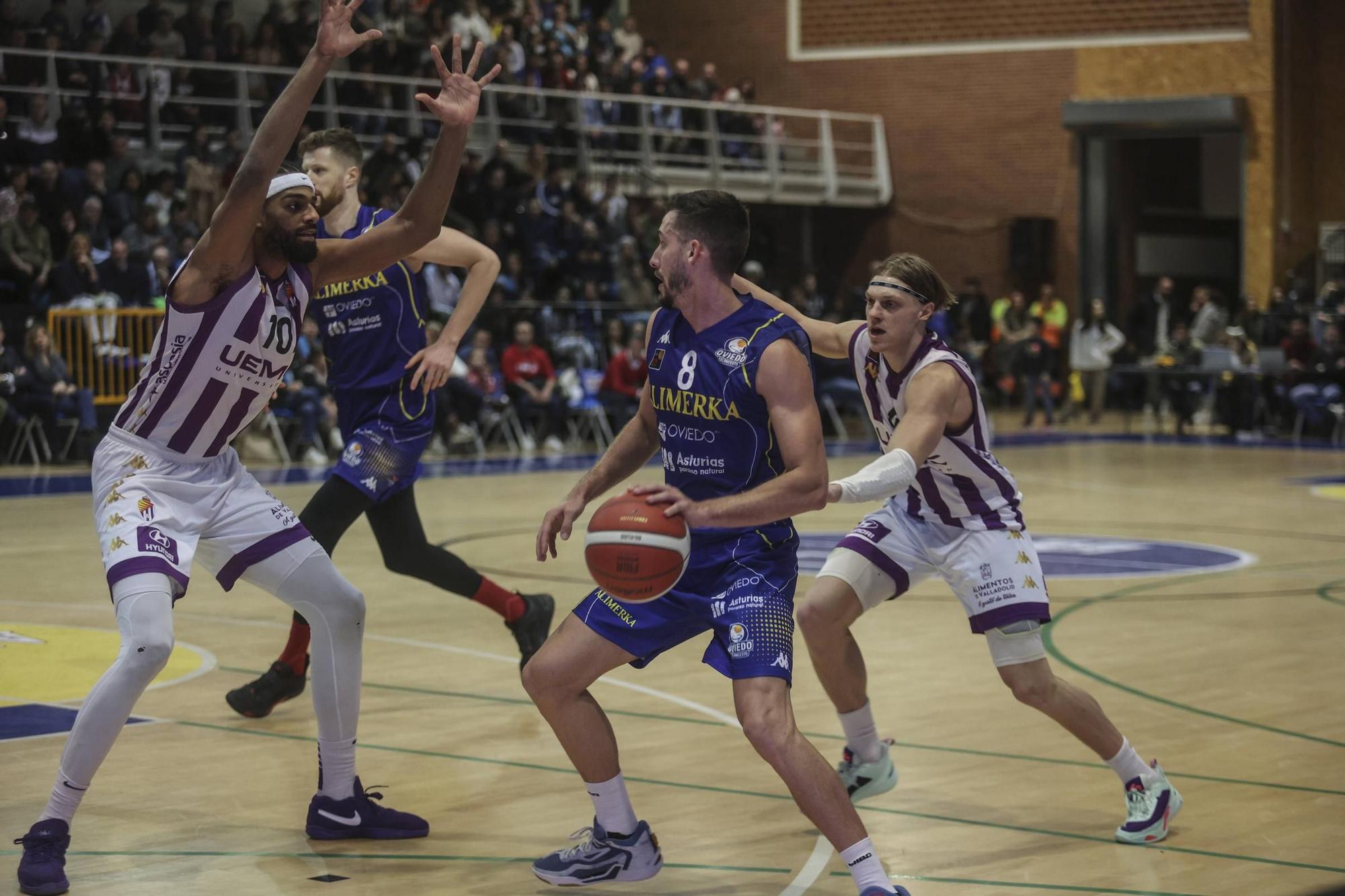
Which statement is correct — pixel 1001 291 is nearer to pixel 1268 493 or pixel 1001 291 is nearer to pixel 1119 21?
pixel 1119 21

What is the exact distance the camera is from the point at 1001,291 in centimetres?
3072

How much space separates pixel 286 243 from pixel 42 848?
5.90 ft

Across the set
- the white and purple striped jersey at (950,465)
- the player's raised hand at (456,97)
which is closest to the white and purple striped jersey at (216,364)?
the player's raised hand at (456,97)

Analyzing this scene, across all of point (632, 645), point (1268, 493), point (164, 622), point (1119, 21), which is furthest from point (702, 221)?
point (1119, 21)

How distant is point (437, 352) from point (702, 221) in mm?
2383

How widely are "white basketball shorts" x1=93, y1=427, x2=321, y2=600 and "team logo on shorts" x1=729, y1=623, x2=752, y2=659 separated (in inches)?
55.4

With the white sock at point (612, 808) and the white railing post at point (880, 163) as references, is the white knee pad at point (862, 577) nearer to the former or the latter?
the white sock at point (612, 808)

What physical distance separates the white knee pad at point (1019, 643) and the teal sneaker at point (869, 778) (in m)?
0.64

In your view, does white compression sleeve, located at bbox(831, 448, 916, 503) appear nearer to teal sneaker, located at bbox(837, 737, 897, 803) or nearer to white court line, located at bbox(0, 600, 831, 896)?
white court line, located at bbox(0, 600, 831, 896)

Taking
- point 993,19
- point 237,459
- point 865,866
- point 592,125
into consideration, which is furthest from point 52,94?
point 865,866

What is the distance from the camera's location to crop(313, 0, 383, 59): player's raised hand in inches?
188

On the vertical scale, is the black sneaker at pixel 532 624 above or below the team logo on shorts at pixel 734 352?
below

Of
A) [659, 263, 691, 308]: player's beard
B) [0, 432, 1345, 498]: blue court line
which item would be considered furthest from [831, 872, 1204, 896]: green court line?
[0, 432, 1345, 498]: blue court line

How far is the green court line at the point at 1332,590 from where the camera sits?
9875 millimetres
